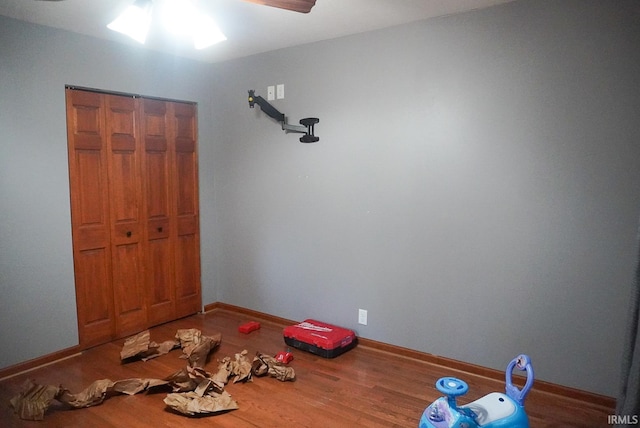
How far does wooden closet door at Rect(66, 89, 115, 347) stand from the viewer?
10.3 feet

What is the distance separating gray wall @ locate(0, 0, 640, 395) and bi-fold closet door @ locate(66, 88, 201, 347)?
122 mm

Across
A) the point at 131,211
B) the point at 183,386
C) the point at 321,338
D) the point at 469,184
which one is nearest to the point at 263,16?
the point at 469,184

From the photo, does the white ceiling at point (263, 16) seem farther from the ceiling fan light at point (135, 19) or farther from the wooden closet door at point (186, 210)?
the wooden closet door at point (186, 210)

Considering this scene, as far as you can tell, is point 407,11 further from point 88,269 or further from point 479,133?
point 88,269

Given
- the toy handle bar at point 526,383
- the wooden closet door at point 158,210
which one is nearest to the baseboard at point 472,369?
the toy handle bar at point 526,383

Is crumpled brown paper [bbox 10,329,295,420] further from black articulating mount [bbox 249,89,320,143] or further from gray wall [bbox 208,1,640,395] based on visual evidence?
black articulating mount [bbox 249,89,320,143]

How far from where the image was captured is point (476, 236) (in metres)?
2.79

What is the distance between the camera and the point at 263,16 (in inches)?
109

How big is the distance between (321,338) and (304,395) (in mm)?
586

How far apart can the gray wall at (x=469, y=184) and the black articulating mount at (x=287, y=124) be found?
4.3 inches

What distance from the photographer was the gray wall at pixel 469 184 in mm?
2379

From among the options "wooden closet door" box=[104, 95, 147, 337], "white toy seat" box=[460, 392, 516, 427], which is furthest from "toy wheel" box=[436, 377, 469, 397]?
"wooden closet door" box=[104, 95, 147, 337]

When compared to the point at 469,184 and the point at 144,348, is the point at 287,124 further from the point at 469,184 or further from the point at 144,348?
the point at 144,348

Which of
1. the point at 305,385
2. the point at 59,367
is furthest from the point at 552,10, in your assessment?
the point at 59,367
